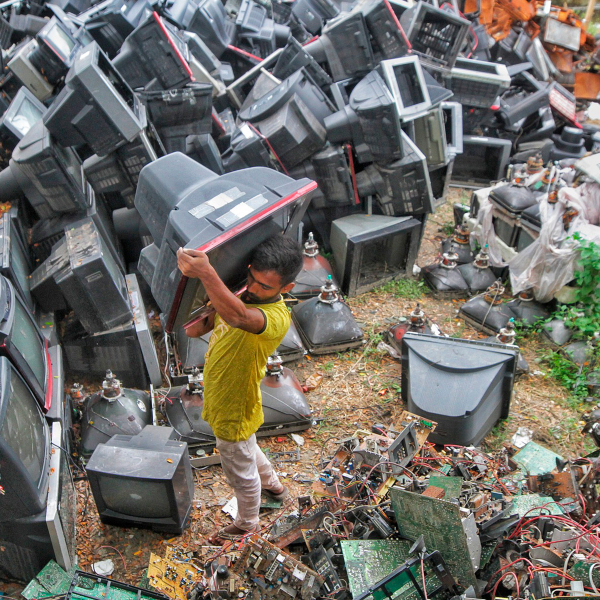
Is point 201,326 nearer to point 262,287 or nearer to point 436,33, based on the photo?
point 262,287

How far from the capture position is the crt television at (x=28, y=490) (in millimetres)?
2138

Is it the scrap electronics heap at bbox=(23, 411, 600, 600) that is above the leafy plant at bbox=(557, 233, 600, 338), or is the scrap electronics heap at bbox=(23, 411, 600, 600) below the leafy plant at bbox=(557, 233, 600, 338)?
above

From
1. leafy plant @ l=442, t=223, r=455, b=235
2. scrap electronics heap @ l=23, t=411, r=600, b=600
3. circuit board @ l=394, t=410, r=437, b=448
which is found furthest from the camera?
leafy plant @ l=442, t=223, r=455, b=235

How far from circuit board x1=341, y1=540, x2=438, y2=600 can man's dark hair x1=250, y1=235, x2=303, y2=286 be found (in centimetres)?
116

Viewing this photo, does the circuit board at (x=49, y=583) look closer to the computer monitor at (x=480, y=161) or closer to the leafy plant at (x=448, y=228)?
the leafy plant at (x=448, y=228)

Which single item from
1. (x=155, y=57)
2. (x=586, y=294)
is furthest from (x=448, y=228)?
(x=155, y=57)

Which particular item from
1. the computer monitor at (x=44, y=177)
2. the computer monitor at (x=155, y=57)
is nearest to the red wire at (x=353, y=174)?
the computer monitor at (x=155, y=57)

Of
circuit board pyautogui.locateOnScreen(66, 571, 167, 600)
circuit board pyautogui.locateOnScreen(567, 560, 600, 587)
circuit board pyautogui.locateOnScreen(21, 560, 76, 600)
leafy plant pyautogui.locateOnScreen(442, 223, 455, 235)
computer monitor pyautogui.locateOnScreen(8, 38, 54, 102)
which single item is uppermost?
computer monitor pyautogui.locateOnScreen(8, 38, 54, 102)

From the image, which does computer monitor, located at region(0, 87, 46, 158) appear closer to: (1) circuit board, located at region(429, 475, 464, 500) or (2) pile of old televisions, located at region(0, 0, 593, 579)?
(2) pile of old televisions, located at region(0, 0, 593, 579)

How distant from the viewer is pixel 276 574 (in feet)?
7.09

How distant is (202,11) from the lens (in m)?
6.02

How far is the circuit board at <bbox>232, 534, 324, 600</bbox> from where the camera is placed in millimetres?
2119

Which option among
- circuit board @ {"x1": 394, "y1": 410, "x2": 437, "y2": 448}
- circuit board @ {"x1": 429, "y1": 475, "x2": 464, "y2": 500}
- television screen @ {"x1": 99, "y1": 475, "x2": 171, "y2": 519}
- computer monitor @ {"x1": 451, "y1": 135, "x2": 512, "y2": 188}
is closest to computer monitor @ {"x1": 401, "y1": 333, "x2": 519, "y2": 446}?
circuit board @ {"x1": 394, "y1": 410, "x2": 437, "y2": 448}

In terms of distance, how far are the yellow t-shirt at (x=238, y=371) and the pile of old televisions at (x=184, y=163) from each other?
0.59 ft
